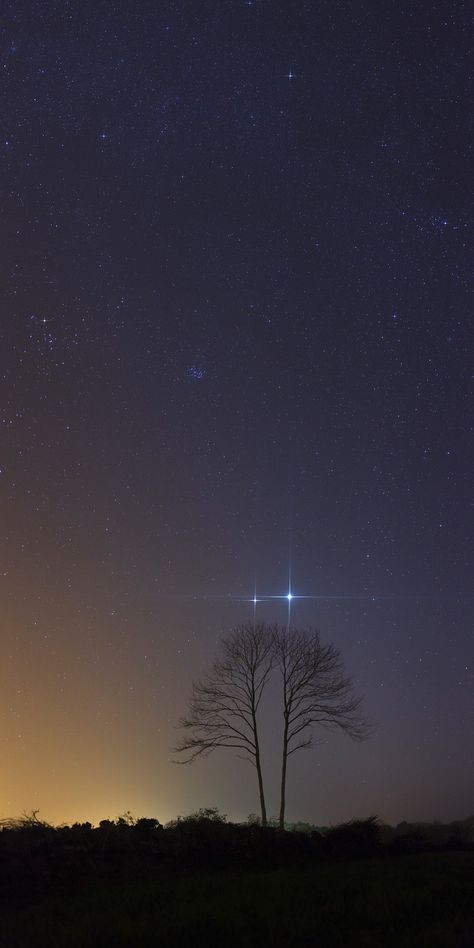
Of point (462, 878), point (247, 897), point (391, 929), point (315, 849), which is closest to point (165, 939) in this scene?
point (247, 897)

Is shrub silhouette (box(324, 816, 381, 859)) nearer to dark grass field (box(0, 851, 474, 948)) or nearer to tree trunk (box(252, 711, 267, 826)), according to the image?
dark grass field (box(0, 851, 474, 948))

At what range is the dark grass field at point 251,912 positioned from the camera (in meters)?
10.4

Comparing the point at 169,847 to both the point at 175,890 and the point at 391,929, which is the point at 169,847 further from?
the point at 391,929

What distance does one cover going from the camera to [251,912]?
11.6 m

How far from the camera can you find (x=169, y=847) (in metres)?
16.4

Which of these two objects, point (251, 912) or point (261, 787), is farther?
point (261, 787)

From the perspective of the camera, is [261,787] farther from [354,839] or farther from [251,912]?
[251,912]

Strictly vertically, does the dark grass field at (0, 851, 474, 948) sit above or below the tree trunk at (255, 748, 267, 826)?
above

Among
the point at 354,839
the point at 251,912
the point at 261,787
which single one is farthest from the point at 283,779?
the point at 251,912

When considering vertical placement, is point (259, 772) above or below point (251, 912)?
below

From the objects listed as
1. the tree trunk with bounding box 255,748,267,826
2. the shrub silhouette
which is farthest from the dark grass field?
the tree trunk with bounding box 255,748,267,826

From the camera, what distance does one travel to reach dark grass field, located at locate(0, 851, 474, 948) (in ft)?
34.1

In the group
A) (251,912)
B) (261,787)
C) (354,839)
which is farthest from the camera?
(261,787)

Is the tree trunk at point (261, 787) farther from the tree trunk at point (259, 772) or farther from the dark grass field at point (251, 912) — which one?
the dark grass field at point (251, 912)
